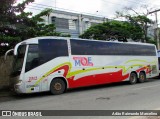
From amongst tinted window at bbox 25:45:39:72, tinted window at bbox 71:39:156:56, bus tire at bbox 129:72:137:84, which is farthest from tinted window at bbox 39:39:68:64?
bus tire at bbox 129:72:137:84

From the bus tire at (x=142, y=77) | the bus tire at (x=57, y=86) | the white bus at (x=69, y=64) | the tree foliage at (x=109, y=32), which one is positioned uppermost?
the tree foliage at (x=109, y=32)

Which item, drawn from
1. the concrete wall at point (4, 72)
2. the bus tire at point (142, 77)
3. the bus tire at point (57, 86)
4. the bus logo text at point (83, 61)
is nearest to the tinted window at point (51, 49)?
the bus logo text at point (83, 61)

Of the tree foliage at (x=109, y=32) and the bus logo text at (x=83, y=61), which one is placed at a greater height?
the tree foliage at (x=109, y=32)

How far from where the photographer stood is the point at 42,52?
13.9m

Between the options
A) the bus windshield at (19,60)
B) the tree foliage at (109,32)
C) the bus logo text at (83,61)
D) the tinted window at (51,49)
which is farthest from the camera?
the tree foliage at (109,32)

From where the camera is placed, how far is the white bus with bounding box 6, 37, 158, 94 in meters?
13.5

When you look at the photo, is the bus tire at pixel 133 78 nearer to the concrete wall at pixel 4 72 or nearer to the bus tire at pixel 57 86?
the bus tire at pixel 57 86

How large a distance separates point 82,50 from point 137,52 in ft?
19.2

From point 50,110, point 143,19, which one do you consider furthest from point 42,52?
point 143,19

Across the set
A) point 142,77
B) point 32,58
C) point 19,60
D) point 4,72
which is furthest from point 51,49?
point 142,77

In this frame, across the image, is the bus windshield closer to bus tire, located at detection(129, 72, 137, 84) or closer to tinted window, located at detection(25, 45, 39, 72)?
tinted window, located at detection(25, 45, 39, 72)

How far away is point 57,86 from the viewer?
1443cm

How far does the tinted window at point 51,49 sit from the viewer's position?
1395 cm

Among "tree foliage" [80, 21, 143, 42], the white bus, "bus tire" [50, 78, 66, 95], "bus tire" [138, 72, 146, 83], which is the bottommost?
"bus tire" [138, 72, 146, 83]
